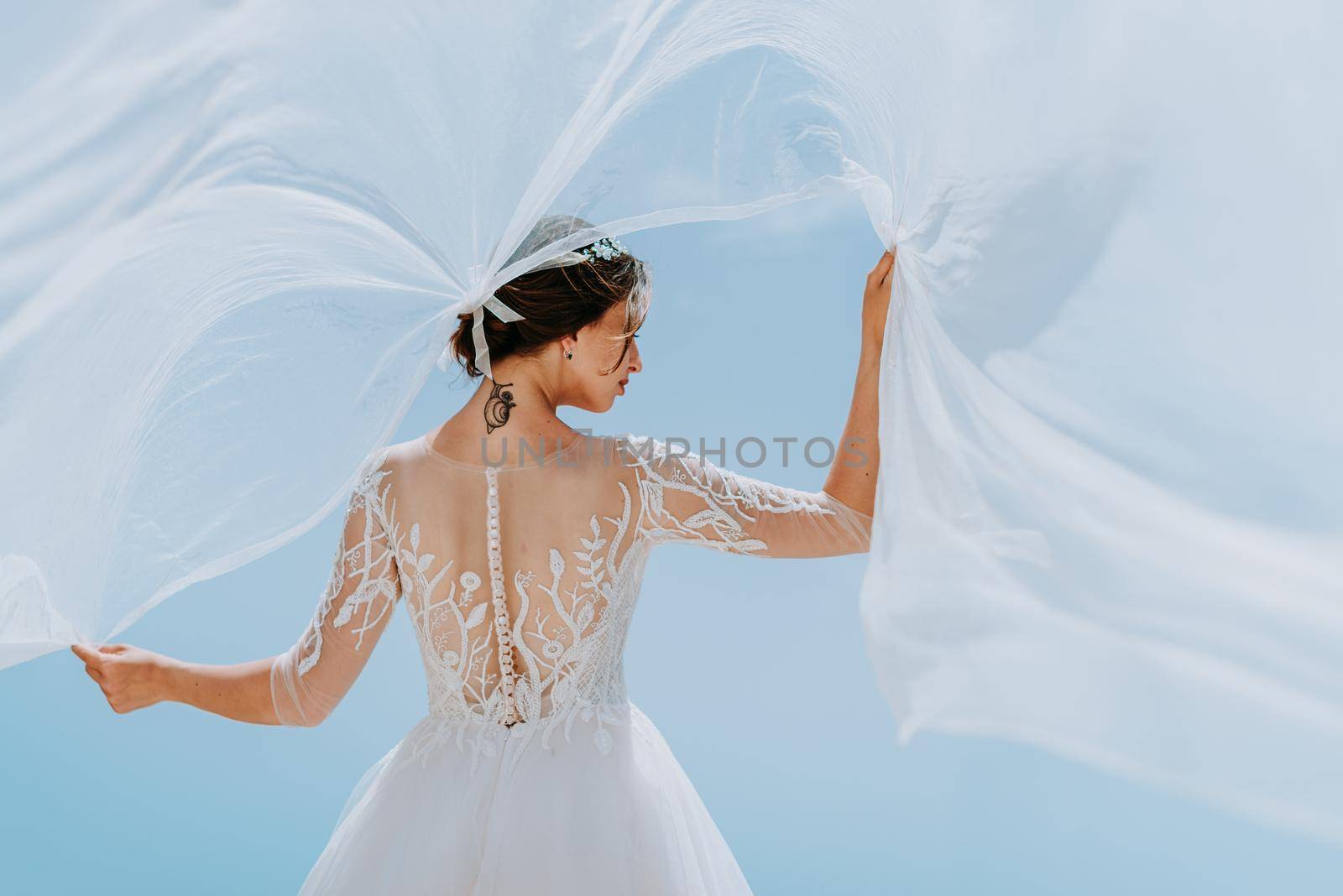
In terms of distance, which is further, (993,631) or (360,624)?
(360,624)

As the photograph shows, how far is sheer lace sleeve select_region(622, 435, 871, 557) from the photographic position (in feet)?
5.32

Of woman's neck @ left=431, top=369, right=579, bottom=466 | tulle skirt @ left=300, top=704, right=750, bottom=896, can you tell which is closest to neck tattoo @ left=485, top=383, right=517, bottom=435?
woman's neck @ left=431, top=369, right=579, bottom=466

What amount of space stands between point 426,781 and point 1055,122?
47.9 inches

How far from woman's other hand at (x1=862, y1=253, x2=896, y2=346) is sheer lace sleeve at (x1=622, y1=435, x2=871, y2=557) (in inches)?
9.2

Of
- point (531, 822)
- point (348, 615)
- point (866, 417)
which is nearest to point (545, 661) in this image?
point (531, 822)

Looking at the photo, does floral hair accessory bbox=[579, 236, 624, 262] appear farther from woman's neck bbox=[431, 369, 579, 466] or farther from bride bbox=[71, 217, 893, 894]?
woman's neck bbox=[431, 369, 579, 466]

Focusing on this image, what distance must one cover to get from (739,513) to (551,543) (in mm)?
265

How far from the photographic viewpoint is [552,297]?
1636mm

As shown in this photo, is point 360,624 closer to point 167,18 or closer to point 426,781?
point 426,781

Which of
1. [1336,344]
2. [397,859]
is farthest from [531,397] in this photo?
[1336,344]

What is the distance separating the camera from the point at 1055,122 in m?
1.38

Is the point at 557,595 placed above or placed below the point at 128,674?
above

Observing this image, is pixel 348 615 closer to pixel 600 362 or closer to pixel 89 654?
pixel 89 654

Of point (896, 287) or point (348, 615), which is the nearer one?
point (896, 287)
